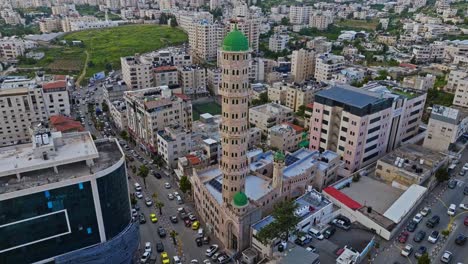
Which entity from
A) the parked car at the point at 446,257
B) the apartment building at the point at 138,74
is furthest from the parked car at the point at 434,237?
the apartment building at the point at 138,74

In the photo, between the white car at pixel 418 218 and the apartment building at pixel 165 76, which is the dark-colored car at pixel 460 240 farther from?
the apartment building at pixel 165 76

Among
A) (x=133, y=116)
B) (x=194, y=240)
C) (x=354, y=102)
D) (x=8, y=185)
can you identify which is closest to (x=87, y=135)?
(x=8, y=185)

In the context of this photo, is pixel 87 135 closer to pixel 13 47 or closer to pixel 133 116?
pixel 133 116

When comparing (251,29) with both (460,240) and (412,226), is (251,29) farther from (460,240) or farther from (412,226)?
(460,240)

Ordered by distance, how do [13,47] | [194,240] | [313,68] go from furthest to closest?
1. [13,47]
2. [313,68]
3. [194,240]

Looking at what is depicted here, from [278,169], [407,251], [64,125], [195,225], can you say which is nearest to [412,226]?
[407,251]

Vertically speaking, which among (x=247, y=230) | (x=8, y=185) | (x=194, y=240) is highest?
(x=8, y=185)

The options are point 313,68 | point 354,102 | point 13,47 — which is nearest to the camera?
point 354,102

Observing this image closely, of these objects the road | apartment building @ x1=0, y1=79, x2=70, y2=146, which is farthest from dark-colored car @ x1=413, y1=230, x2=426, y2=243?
apartment building @ x1=0, y1=79, x2=70, y2=146
